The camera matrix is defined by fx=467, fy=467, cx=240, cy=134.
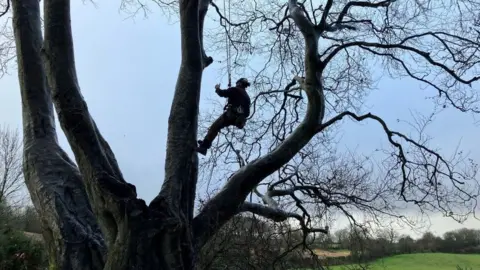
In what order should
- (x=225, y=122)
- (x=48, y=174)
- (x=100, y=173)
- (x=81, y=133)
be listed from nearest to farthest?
(x=100, y=173)
(x=81, y=133)
(x=48, y=174)
(x=225, y=122)

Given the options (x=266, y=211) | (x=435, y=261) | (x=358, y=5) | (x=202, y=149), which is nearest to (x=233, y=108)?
(x=202, y=149)

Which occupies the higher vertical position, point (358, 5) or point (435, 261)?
point (358, 5)

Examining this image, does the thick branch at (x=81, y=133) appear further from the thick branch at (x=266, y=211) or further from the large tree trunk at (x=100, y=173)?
the thick branch at (x=266, y=211)

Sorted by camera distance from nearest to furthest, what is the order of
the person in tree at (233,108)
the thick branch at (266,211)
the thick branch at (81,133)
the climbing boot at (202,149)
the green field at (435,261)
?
the thick branch at (81,133) → the climbing boot at (202,149) → the person in tree at (233,108) → the thick branch at (266,211) → the green field at (435,261)

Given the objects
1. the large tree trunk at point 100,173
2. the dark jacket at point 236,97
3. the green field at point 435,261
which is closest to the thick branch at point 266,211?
the large tree trunk at point 100,173

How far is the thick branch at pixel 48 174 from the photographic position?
4.75 metres

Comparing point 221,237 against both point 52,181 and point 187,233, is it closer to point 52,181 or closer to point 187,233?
point 187,233

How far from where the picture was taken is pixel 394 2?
8469mm

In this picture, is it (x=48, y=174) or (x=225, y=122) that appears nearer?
(x=48, y=174)

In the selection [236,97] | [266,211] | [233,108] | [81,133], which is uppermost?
[236,97]

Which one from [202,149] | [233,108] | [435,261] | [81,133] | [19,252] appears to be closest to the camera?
[81,133]

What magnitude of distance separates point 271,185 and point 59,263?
5.17 meters

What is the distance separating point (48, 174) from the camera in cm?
539

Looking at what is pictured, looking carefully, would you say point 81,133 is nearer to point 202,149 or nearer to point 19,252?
point 202,149
